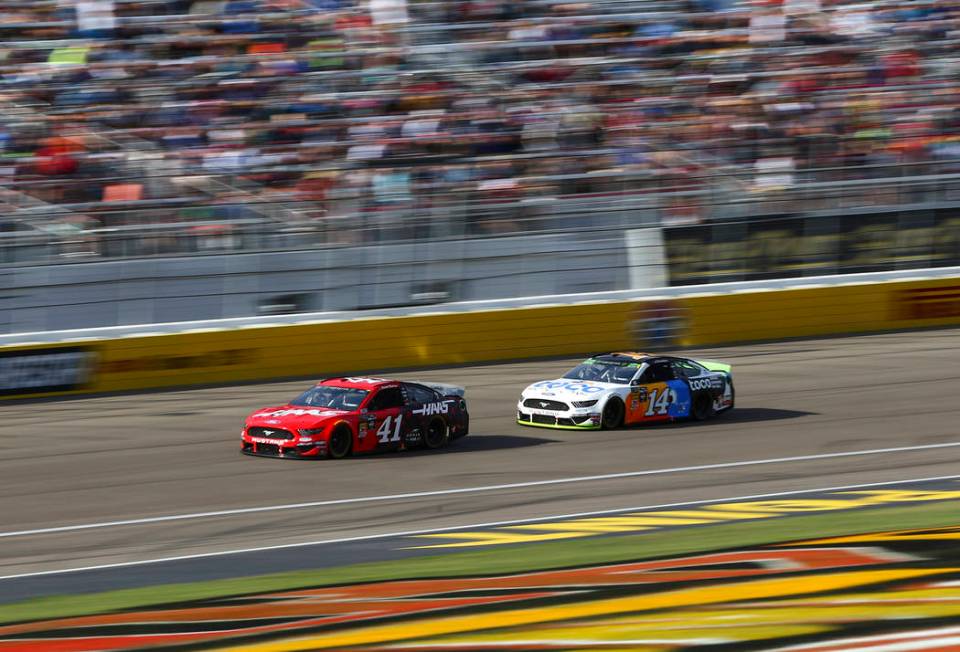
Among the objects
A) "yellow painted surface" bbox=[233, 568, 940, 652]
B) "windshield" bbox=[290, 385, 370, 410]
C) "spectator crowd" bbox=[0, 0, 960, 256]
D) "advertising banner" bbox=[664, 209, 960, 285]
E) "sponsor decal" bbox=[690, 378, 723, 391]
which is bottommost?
"sponsor decal" bbox=[690, 378, 723, 391]

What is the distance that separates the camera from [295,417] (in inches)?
614

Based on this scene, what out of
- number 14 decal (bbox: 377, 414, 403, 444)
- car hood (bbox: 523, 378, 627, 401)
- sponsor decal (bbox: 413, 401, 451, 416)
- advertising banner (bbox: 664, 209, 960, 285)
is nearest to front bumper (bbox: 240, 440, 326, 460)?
number 14 decal (bbox: 377, 414, 403, 444)

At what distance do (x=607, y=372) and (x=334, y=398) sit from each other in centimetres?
369

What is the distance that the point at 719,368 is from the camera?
18.4m

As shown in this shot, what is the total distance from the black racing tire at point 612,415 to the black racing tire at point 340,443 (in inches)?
130

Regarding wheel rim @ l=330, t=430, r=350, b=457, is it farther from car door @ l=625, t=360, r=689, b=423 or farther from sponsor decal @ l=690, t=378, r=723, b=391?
sponsor decal @ l=690, t=378, r=723, b=391

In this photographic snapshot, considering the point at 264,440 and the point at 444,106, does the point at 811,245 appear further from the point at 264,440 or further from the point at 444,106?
the point at 264,440

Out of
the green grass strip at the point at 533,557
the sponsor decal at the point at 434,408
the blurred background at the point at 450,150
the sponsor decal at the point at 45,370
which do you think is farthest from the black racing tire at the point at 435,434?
the sponsor decal at the point at 45,370

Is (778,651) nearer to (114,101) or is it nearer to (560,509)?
(560,509)

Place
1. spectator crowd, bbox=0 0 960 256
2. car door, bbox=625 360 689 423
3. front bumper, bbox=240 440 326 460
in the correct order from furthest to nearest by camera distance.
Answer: spectator crowd, bbox=0 0 960 256 → car door, bbox=625 360 689 423 → front bumper, bbox=240 440 326 460

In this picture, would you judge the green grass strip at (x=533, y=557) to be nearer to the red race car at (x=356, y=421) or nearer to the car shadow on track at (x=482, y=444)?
the red race car at (x=356, y=421)

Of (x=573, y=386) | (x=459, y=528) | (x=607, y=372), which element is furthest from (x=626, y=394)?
(x=459, y=528)

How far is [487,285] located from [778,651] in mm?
14580

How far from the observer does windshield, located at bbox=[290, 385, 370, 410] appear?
1573 centimetres
